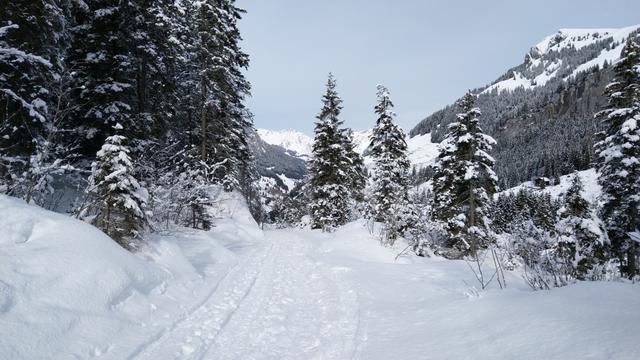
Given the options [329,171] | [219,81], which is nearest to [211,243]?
[219,81]

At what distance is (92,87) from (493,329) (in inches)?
591

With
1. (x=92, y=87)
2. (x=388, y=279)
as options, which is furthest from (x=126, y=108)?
(x=388, y=279)

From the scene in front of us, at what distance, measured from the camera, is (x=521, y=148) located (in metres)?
185

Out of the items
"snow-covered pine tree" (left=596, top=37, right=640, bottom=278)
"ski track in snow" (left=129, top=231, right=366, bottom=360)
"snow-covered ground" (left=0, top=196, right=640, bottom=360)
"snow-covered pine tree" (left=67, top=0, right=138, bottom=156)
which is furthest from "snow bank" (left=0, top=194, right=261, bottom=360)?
"snow-covered pine tree" (left=596, top=37, right=640, bottom=278)

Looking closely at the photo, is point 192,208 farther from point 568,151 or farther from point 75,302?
point 568,151

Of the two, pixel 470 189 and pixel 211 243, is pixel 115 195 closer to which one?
pixel 211 243

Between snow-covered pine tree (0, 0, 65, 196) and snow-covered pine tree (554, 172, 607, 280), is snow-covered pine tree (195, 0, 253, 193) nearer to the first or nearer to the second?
snow-covered pine tree (0, 0, 65, 196)

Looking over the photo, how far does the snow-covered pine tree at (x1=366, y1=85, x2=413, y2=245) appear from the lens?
2606 centimetres

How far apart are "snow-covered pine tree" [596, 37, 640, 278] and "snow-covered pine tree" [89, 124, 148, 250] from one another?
21.2 metres

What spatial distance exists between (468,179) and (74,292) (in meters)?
20.2

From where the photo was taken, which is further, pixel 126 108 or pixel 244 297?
pixel 126 108

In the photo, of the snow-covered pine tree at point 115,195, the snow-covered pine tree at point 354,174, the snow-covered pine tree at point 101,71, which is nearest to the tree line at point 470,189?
the snow-covered pine tree at point 354,174

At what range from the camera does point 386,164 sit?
1058 inches

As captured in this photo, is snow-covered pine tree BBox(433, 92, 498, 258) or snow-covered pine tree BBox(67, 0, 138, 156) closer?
snow-covered pine tree BBox(67, 0, 138, 156)
